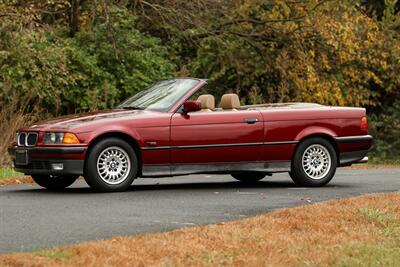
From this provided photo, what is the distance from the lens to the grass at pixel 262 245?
825 cm

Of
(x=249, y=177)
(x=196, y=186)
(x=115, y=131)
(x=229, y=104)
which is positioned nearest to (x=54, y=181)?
(x=115, y=131)

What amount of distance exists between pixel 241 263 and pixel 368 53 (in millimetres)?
24405

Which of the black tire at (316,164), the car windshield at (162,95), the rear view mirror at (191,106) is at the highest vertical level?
the car windshield at (162,95)

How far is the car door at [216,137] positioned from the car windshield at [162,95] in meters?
0.28

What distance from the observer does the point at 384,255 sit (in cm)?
868

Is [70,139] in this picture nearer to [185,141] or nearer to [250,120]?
[185,141]

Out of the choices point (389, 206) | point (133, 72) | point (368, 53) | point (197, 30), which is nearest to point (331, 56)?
point (368, 53)

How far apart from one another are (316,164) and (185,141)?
2.04 meters

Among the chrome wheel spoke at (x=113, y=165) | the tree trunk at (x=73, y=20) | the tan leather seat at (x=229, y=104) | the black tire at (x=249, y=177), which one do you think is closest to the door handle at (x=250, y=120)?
the tan leather seat at (x=229, y=104)

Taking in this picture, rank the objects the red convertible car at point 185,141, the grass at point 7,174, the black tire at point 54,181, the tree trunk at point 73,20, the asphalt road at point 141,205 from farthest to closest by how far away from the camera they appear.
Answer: the tree trunk at point 73,20 < the grass at point 7,174 < the black tire at point 54,181 < the red convertible car at point 185,141 < the asphalt road at point 141,205

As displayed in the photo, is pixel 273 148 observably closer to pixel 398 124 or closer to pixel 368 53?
pixel 368 53

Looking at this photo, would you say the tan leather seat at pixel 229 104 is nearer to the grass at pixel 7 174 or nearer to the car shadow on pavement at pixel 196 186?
the car shadow on pavement at pixel 196 186

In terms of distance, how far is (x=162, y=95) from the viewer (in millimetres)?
14930

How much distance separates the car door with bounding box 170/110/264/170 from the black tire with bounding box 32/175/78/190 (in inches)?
66.2
